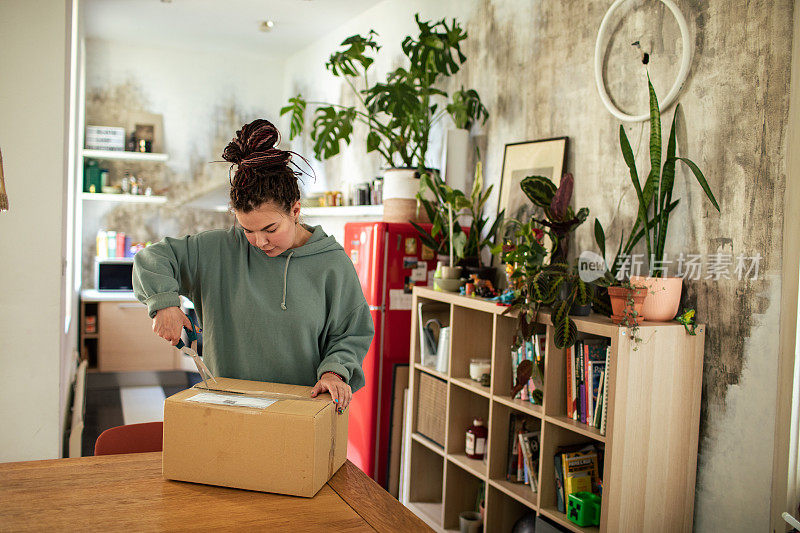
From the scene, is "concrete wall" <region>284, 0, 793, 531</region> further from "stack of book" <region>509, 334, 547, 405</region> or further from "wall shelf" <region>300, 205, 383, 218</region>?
"wall shelf" <region>300, 205, 383, 218</region>

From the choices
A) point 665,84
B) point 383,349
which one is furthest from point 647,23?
point 383,349

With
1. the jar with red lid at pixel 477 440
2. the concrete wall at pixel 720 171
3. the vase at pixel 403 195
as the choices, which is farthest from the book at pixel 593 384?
the vase at pixel 403 195

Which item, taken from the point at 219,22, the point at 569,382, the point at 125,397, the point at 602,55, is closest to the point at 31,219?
the point at 569,382

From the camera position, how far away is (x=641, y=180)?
2654mm

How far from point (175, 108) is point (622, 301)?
5.84 metres

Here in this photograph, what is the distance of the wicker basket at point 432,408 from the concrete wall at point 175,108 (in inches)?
165

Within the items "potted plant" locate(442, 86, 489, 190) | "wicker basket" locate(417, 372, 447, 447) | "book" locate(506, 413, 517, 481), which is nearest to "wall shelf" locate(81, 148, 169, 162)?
"potted plant" locate(442, 86, 489, 190)

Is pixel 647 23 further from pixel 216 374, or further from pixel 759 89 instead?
pixel 216 374

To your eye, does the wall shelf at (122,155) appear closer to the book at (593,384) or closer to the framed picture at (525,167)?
the framed picture at (525,167)

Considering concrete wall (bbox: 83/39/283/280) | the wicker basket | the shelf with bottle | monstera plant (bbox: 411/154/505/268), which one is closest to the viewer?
the wicker basket

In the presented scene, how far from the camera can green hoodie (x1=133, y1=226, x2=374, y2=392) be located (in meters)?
1.74

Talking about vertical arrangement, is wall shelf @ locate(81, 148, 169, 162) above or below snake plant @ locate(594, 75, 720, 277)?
above

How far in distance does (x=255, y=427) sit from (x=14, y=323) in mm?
1969

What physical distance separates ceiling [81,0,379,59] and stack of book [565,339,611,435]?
140 inches
